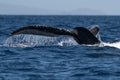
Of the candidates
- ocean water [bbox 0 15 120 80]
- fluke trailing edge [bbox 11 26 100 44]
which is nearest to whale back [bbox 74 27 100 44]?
fluke trailing edge [bbox 11 26 100 44]

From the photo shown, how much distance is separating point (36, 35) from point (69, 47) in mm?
3539

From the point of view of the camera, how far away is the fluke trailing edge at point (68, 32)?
1197 cm

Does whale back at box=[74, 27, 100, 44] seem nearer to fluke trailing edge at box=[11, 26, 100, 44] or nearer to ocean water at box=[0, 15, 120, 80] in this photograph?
fluke trailing edge at box=[11, 26, 100, 44]

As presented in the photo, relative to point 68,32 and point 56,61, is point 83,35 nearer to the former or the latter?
point 68,32

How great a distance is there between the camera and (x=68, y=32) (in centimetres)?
1241

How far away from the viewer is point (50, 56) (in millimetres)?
13484

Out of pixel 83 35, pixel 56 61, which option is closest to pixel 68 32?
pixel 83 35

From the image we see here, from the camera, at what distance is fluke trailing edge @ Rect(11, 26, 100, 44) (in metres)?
12.0

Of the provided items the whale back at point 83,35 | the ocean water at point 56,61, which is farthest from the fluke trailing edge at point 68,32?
the ocean water at point 56,61

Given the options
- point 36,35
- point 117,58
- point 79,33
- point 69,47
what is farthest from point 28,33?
point 69,47

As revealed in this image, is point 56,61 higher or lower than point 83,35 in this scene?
lower

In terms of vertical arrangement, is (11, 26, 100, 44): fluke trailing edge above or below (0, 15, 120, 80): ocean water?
above

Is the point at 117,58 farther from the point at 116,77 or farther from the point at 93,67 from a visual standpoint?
the point at 116,77

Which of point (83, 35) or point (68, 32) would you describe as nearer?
point (68, 32)
